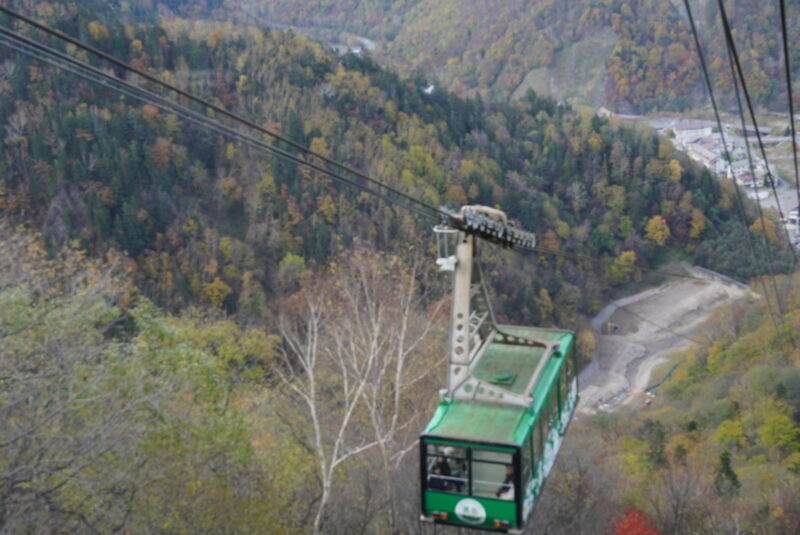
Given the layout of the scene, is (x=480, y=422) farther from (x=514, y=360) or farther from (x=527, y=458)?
(x=514, y=360)

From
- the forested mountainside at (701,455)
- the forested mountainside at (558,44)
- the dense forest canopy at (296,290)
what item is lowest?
the forested mountainside at (701,455)

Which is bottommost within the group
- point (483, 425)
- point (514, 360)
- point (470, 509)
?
point (470, 509)

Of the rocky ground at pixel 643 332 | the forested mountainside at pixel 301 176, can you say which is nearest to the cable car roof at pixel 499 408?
the forested mountainside at pixel 301 176

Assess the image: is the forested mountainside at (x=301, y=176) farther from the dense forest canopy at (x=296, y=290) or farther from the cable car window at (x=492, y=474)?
the cable car window at (x=492, y=474)

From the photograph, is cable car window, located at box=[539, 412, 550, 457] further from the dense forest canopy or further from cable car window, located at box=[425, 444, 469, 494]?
the dense forest canopy

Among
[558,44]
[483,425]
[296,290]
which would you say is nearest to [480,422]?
[483,425]

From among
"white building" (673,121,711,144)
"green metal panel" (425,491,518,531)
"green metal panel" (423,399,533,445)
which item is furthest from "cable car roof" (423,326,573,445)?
"white building" (673,121,711,144)
